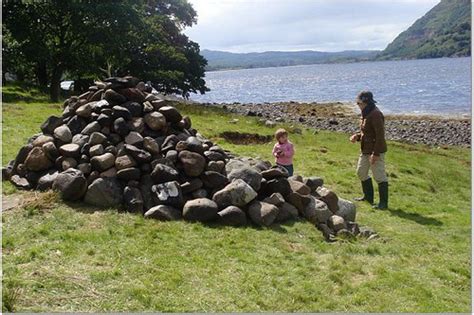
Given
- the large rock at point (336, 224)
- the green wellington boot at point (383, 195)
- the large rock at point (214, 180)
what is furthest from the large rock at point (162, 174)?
the green wellington boot at point (383, 195)

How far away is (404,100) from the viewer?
64.3m

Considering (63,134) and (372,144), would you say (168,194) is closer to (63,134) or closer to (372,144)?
(63,134)

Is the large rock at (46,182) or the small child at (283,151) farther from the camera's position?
the small child at (283,151)

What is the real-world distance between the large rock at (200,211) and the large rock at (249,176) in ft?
3.45

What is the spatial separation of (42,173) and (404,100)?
60.8 meters

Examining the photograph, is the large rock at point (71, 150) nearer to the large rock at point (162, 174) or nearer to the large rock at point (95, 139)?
the large rock at point (95, 139)

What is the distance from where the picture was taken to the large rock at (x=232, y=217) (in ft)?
29.5

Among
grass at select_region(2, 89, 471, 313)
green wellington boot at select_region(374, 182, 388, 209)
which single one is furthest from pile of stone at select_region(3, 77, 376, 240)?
green wellington boot at select_region(374, 182, 388, 209)

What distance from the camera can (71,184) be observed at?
9.13m

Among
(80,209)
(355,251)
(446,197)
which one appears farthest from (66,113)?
(446,197)

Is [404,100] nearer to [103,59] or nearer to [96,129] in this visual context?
[103,59]

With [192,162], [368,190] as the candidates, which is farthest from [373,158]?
[192,162]

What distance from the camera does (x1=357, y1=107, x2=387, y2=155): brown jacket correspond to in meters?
11.7

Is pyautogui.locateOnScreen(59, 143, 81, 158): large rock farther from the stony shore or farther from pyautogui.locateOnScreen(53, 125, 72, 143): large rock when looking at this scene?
the stony shore
